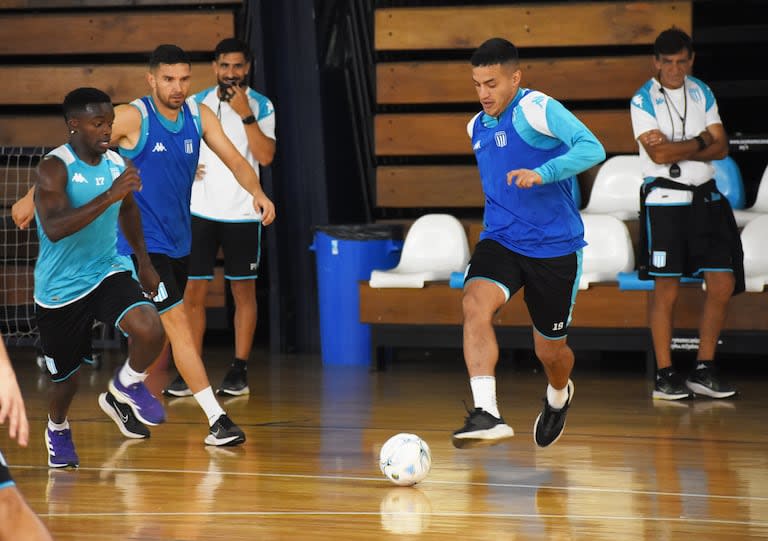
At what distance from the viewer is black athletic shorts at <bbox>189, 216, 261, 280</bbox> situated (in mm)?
7031

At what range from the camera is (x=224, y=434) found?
545cm

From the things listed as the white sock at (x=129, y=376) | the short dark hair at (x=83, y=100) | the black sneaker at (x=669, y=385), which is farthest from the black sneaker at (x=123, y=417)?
the black sneaker at (x=669, y=385)

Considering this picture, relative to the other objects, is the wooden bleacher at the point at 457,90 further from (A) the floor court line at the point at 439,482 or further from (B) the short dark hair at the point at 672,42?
(A) the floor court line at the point at 439,482

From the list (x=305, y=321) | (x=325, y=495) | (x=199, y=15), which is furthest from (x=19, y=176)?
(x=325, y=495)

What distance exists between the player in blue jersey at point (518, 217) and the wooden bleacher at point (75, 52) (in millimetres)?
4467

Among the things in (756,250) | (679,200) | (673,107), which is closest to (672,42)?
(673,107)

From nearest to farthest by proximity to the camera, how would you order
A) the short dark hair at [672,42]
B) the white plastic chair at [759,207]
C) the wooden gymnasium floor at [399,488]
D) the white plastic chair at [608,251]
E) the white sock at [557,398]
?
the wooden gymnasium floor at [399,488] → the white sock at [557,398] → the short dark hair at [672,42] → the white plastic chair at [608,251] → the white plastic chair at [759,207]

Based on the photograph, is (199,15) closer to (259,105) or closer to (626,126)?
(259,105)

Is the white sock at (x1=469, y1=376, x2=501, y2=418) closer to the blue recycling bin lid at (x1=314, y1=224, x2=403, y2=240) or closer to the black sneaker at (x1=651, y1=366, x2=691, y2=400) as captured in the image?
the black sneaker at (x1=651, y1=366, x2=691, y2=400)

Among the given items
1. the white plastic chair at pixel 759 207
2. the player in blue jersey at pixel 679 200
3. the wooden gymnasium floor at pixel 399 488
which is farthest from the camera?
the white plastic chair at pixel 759 207

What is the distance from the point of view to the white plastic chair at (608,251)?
7684 mm

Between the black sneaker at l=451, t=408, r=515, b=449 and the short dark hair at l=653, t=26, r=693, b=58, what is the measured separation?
112 inches

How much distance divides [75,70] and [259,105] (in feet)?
9.24

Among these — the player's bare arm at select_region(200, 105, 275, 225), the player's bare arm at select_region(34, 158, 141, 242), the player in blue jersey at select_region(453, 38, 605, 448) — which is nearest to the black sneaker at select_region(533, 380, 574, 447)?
the player in blue jersey at select_region(453, 38, 605, 448)
